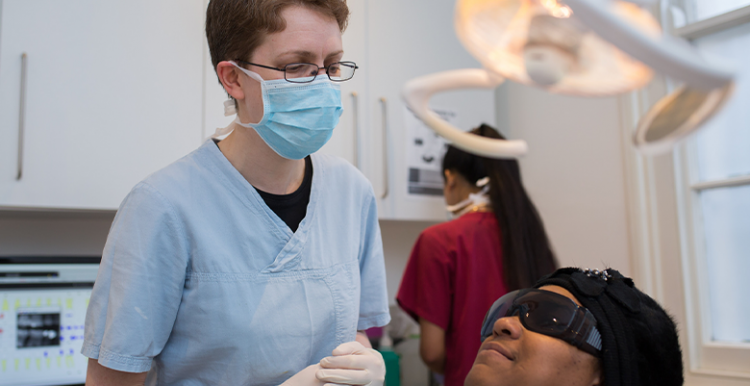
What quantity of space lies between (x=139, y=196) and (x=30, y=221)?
44.6 inches

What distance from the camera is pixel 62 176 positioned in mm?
1586

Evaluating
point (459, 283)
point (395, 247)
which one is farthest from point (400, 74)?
point (459, 283)

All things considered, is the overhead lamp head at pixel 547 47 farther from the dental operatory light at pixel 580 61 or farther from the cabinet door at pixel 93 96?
the cabinet door at pixel 93 96

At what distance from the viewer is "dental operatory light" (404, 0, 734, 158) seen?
49 centimetres

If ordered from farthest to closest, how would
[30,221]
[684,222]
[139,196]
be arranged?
[684,222] < [30,221] < [139,196]

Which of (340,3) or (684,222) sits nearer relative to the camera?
(340,3)

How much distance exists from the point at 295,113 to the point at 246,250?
0.27 m

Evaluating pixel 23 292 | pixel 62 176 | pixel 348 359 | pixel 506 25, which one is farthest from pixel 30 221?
pixel 506 25

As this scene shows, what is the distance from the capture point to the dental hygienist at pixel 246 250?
98cm

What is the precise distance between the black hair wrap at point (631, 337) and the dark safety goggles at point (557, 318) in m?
0.02

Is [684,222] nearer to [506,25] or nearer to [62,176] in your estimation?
[506,25]

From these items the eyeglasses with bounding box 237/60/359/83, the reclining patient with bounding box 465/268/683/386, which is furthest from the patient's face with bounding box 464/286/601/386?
the eyeglasses with bounding box 237/60/359/83

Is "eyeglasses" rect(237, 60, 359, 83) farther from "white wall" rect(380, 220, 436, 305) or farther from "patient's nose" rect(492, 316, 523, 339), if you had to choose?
"white wall" rect(380, 220, 436, 305)

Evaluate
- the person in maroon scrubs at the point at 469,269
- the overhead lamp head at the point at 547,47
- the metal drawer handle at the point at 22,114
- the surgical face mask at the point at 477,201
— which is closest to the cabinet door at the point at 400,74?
the surgical face mask at the point at 477,201
